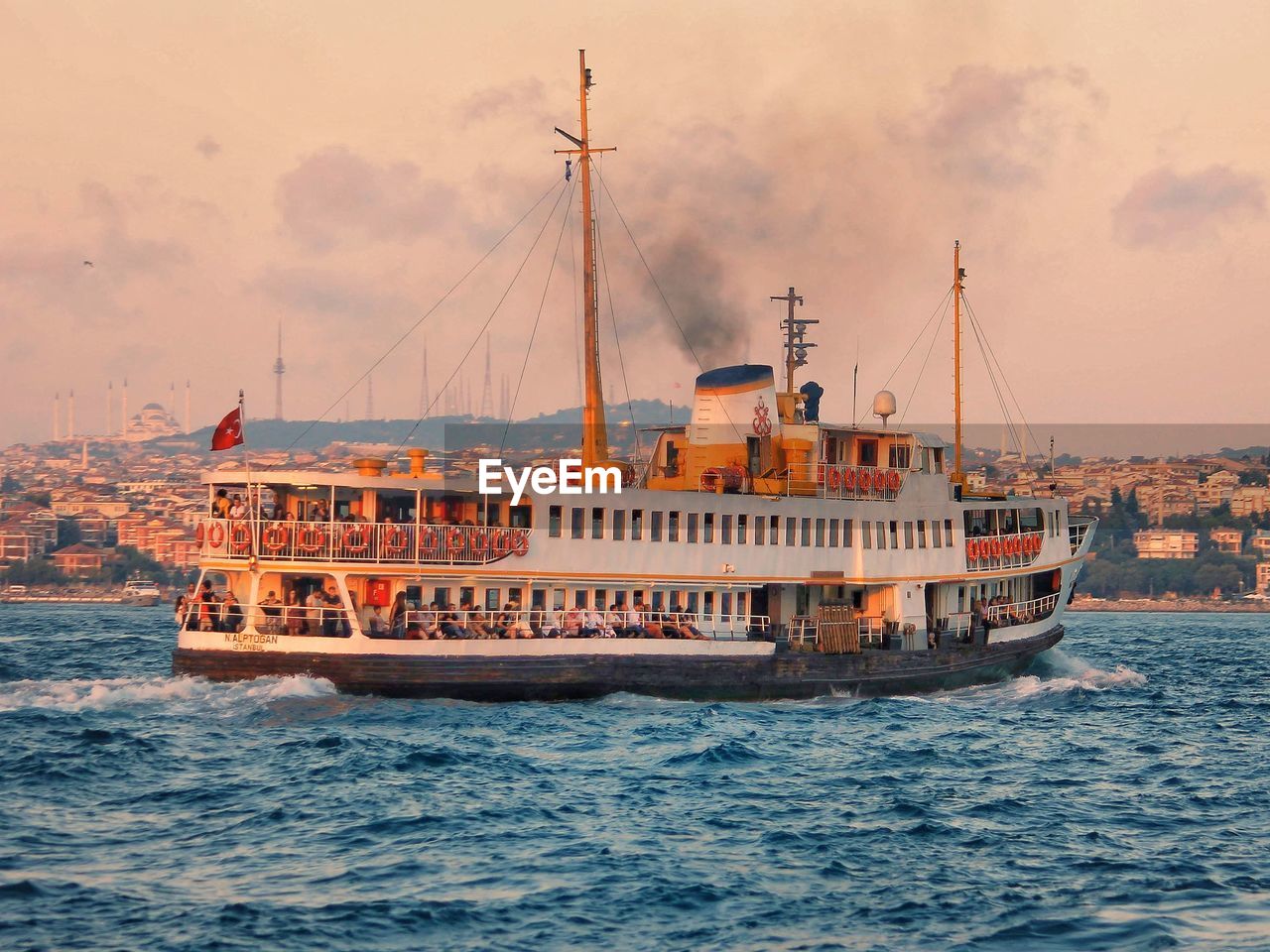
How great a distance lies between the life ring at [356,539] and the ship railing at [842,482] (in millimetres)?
13268

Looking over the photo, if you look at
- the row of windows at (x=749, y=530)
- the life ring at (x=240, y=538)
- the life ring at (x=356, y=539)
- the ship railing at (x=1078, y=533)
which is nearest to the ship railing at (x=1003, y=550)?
the row of windows at (x=749, y=530)

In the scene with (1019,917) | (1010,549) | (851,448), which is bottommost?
(1019,917)

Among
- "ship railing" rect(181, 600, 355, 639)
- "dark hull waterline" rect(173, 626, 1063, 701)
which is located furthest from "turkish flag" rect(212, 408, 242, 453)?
"dark hull waterline" rect(173, 626, 1063, 701)

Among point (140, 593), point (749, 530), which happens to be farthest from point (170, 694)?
point (140, 593)

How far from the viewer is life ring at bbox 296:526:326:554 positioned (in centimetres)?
3456

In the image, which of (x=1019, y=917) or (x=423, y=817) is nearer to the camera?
(x=1019, y=917)

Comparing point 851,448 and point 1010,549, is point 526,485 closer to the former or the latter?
point 851,448

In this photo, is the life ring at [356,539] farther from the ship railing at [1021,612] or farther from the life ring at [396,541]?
the ship railing at [1021,612]

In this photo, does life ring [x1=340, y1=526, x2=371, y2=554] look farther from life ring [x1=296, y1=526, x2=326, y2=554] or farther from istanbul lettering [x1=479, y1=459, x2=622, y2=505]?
istanbul lettering [x1=479, y1=459, x2=622, y2=505]

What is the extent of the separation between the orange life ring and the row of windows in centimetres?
396

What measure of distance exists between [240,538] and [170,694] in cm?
399

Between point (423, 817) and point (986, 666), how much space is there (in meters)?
24.4

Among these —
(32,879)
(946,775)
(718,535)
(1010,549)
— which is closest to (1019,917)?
(946,775)

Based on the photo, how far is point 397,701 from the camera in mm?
34250
